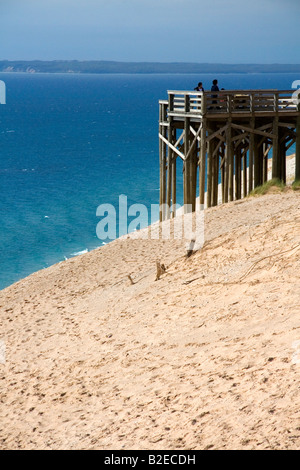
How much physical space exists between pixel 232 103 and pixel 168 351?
12.1 metres

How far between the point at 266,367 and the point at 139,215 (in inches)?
1055

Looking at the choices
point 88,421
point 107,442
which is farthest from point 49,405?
point 107,442

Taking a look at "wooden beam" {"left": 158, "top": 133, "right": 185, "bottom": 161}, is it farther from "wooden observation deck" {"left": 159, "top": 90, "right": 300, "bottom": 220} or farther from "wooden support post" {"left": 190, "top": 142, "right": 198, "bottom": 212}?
"wooden support post" {"left": 190, "top": 142, "right": 198, "bottom": 212}

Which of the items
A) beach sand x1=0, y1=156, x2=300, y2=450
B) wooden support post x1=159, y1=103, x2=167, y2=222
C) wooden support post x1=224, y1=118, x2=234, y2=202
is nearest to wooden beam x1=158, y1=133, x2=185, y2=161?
wooden support post x1=159, y1=103, x2=167, y2=222

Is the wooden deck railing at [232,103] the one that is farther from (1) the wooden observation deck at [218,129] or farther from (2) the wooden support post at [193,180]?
(2) the wooden support post at [193,180]

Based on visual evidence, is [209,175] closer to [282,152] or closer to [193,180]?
[193,180]

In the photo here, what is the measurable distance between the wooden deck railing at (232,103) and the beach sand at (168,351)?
517 cm

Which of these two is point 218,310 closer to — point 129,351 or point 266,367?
point 129,351

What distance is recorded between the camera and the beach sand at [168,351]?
7.79 m

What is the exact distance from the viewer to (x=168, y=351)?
10.2 meters

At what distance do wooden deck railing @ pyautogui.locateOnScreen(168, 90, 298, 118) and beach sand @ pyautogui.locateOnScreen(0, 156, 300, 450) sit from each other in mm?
5169

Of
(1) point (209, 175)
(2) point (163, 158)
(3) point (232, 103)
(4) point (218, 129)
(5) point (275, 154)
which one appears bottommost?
(1) point (209, 175)

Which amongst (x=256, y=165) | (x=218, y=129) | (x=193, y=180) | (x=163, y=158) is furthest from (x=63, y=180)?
(x=218, y=129)

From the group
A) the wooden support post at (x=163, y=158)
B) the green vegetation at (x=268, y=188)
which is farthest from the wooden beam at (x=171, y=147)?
the green vegetation at (x=268, y=188)
